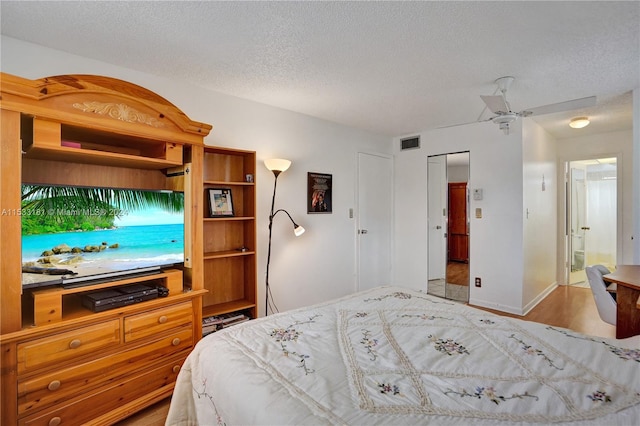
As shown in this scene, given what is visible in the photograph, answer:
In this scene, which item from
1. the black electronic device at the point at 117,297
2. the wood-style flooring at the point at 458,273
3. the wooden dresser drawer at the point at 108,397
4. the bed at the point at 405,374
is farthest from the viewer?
the wood-style flooring at the point at 458,273

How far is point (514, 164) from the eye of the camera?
388 centimetres

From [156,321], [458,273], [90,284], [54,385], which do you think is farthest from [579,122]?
[54,385]

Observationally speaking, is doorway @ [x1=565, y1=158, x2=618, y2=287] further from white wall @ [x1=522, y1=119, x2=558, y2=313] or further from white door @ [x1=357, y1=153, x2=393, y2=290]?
white door @ [x1=357, y1=153, x2=393, y2=290]

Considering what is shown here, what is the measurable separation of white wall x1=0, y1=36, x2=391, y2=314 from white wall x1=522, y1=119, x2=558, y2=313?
2.00 m

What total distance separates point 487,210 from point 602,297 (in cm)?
154

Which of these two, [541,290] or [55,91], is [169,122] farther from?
[541,290]

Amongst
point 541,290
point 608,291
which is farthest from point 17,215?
point 541,290

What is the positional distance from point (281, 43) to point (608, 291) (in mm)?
3338

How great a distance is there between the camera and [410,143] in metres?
4.82

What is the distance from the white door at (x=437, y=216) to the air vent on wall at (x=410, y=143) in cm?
32

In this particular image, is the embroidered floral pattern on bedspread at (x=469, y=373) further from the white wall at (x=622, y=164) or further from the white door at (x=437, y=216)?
the white wall at (x=622, y=164)

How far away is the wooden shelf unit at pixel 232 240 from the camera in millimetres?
2928

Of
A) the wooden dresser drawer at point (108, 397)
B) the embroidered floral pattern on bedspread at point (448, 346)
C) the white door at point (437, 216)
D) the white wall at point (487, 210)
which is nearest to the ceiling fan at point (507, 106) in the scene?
the white wall at point (487, 210)

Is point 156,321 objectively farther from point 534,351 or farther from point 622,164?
point 622,164
